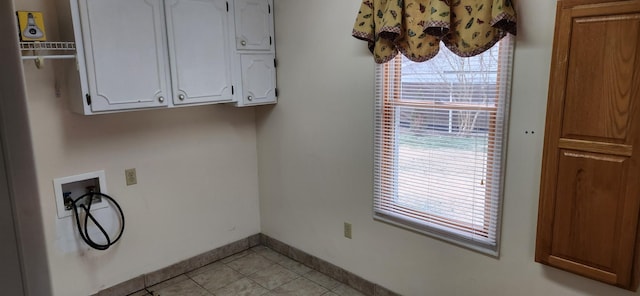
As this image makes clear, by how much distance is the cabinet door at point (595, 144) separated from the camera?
1616 millimetres

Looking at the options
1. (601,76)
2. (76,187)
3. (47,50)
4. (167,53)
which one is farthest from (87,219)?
(601,76)

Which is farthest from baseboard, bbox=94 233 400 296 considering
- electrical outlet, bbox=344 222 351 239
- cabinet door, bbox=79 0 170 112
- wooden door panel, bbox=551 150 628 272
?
cabinet door, bbox=79 0 170 112

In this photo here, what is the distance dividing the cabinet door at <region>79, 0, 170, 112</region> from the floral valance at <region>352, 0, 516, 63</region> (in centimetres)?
121

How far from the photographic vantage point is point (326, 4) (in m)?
2.77

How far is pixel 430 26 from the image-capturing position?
6.81 ft

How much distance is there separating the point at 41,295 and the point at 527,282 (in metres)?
2.12

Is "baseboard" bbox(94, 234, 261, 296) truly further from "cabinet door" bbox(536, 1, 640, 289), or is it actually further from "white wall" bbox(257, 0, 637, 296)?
"cabinet door" bbox(536, 1, 640, 289)

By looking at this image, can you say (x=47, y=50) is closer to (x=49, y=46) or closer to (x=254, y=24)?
(x=49, y=46)

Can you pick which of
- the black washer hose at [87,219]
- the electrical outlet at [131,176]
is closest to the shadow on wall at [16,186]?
the black washer hose at [87,219]

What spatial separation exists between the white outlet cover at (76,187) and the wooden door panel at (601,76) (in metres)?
2.67

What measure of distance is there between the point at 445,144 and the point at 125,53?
1.90 meters

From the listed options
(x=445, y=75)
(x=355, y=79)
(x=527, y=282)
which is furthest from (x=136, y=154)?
(x=527, y=282)

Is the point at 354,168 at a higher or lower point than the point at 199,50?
lower

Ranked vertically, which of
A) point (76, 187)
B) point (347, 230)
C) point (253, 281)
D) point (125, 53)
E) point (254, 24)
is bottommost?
point (253, 281)
